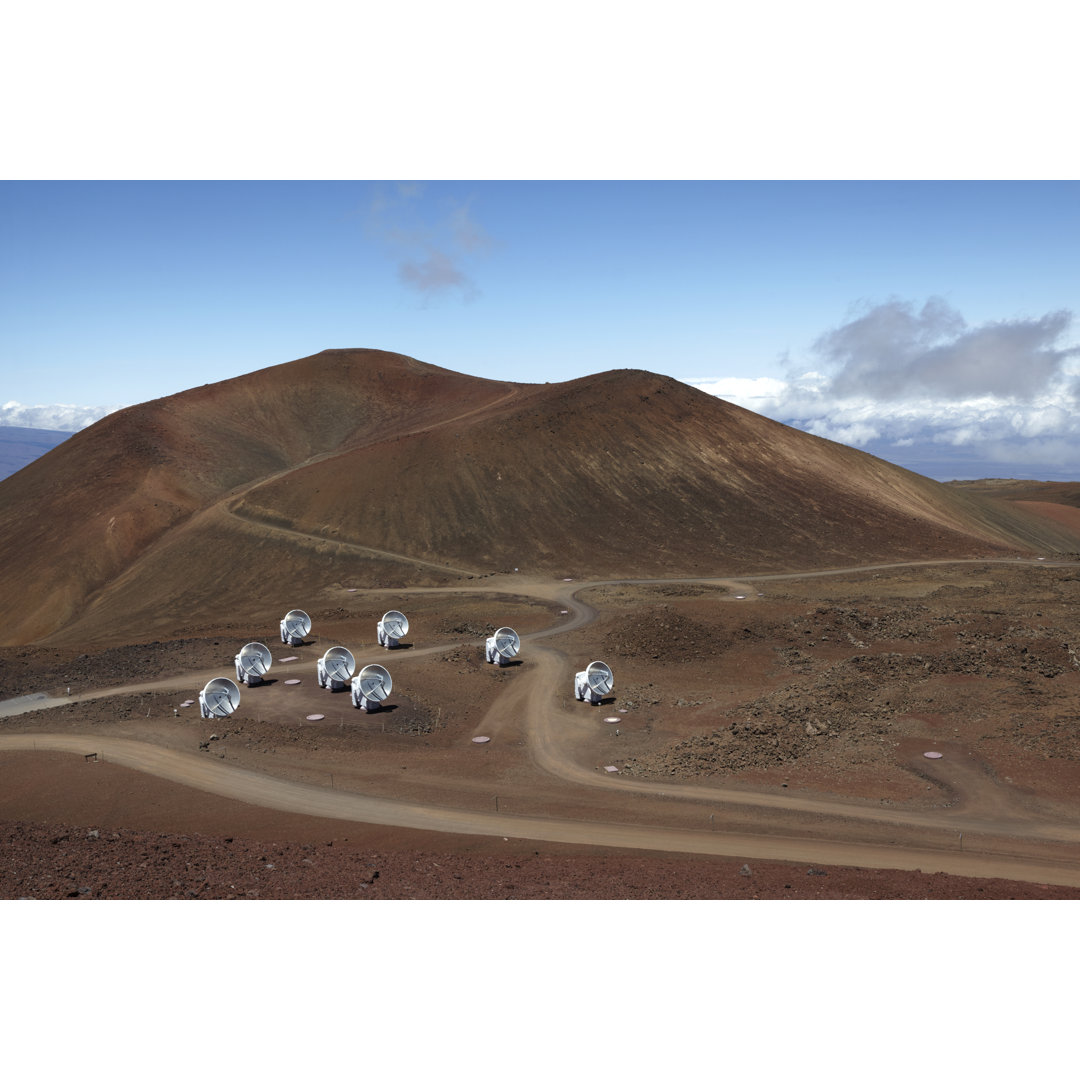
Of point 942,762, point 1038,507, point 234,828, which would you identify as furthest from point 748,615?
point 1038,507

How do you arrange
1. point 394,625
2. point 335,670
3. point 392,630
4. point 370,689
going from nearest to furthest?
point 370,689 → point 335,670 → point 392,630 → point 394,625

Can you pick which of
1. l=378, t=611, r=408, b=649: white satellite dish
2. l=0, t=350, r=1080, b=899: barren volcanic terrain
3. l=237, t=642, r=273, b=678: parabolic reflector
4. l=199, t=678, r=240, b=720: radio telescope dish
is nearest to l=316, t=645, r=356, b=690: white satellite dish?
l=0, t=350, r=1080, b=899: barren volcanic terrain

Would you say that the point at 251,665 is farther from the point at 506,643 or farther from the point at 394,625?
the point at 506,643

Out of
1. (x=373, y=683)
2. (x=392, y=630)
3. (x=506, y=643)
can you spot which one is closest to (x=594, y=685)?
(x=506, y=643)

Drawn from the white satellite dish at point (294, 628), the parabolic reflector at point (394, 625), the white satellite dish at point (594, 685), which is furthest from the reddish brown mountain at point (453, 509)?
the white satellite dish at point (594, 685)

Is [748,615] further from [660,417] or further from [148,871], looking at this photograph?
[660,417]
